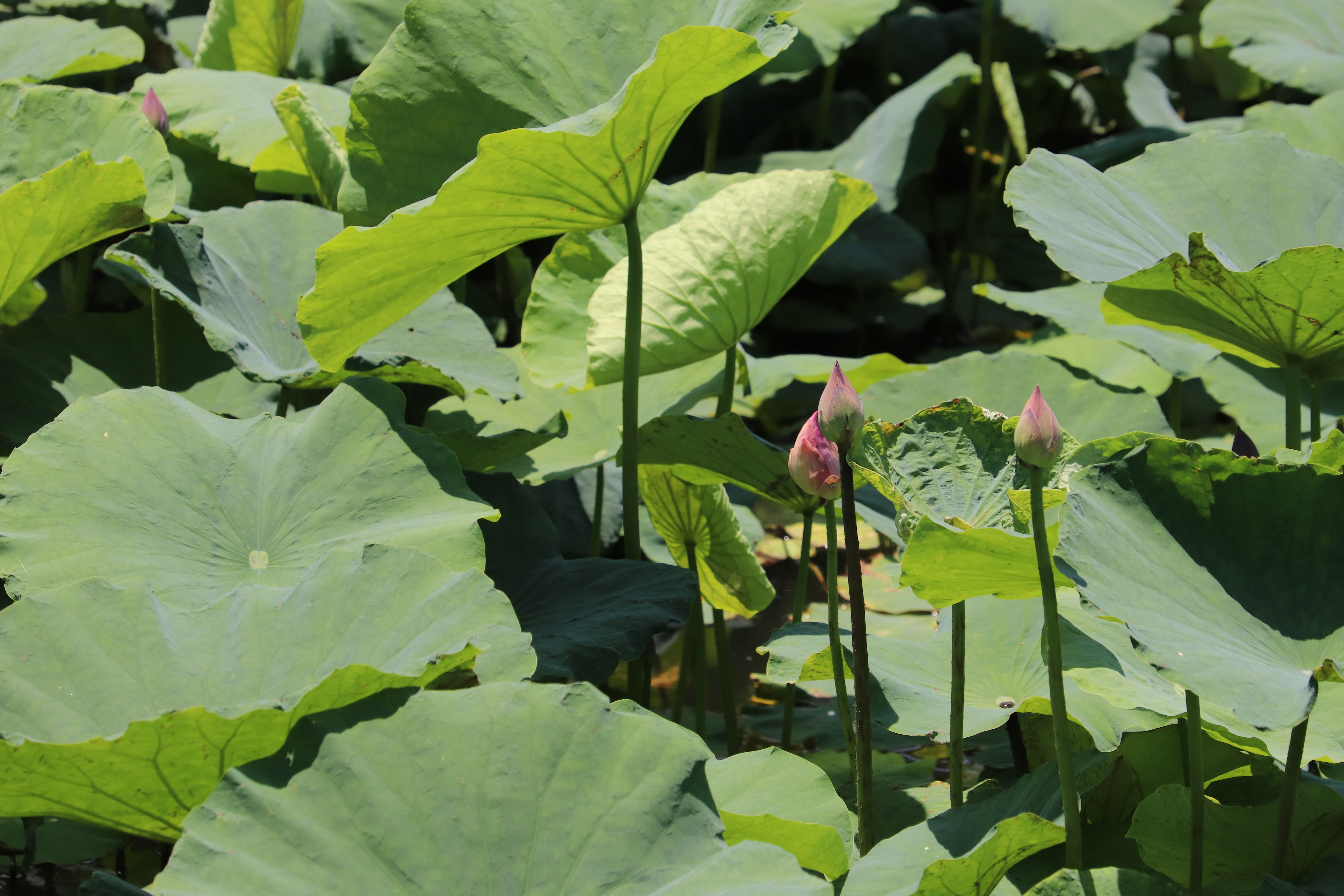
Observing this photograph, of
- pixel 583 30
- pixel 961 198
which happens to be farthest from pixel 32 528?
pixel 961 198

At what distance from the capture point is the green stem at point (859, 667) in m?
1.06

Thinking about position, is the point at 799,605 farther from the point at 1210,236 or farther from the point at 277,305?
the point at 277,305

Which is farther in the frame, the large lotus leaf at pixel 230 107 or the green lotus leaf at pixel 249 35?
the green lotus leaf at pixel 249 35

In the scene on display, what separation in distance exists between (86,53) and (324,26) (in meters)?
0.77

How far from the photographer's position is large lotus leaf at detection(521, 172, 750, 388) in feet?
6.23

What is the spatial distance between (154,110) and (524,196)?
85cm

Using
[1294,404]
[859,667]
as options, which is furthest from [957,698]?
[1294,404]

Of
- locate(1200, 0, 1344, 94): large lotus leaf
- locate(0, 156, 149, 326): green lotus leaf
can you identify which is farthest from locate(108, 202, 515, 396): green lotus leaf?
locate(1200, 0, 1344, 94): large lotus leaf

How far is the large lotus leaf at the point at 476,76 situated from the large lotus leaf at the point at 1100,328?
3.14 ft

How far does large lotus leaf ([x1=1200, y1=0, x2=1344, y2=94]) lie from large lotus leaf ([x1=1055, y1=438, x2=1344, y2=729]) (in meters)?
2.22

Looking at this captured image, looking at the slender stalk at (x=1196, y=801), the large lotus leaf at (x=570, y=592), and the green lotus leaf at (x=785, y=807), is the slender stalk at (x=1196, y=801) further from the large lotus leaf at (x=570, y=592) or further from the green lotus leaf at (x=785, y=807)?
the large lotus leaf at (x=570, y=592)

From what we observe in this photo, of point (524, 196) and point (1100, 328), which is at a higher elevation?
point (524, 196)

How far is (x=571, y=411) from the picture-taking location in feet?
6.97

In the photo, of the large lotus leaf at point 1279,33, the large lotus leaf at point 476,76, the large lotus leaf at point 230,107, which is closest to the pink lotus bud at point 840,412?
the large lotus leaf at point 476,76
